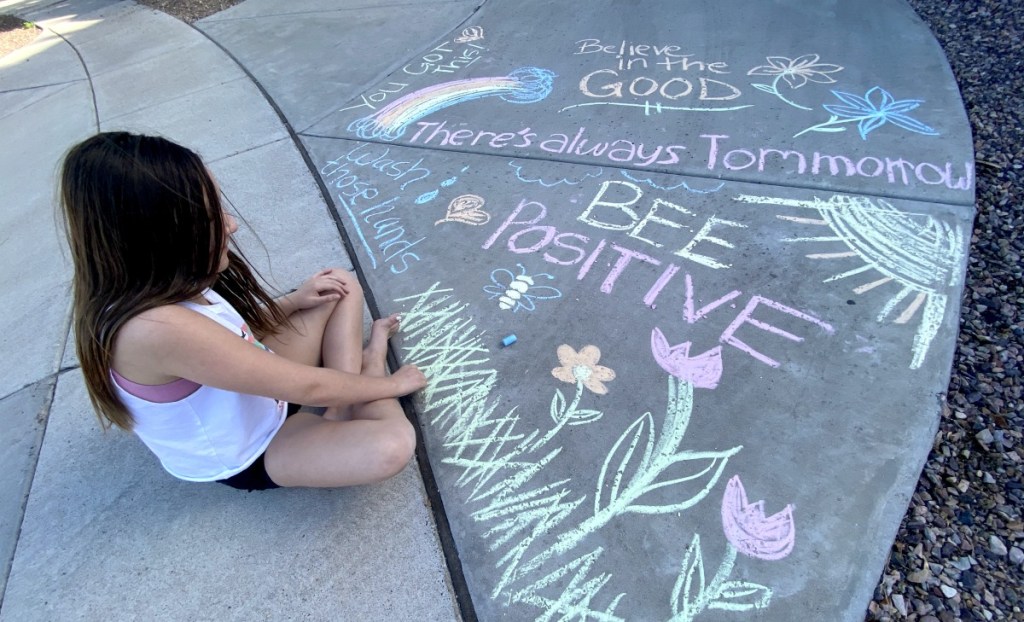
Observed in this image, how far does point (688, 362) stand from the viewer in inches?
78.0

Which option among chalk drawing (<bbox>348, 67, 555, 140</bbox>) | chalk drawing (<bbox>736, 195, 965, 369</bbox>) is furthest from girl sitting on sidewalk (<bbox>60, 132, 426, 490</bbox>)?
chalk drawing (<bbox>348, 67, 555, 140</bbox>)

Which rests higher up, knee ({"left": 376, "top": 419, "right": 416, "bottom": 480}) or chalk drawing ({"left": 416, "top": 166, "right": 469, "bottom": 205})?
knee ({"left": 376, "top": 419, "right": 416, "bottom": 480})

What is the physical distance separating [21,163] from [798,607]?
4787 mm

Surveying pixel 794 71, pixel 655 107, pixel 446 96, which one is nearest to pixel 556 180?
pixel 655 107

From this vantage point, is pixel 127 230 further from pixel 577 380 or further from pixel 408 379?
pixel 577 380

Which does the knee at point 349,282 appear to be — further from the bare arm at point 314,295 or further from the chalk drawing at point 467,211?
the chalk drawing at point 467,211

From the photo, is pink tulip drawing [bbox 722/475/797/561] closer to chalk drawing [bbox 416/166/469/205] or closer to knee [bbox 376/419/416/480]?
knee [bbox 376/419/416/480]

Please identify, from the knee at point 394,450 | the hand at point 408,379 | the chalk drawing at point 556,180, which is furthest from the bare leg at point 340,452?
the chalk drawing at point 556,180

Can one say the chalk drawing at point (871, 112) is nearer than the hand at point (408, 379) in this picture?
No

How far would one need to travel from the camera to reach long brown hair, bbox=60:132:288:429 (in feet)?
4.32

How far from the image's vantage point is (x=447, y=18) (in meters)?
4.83

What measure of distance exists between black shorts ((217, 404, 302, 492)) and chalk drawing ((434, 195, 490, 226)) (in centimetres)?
135

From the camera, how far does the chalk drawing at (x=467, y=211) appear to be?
2691 mm

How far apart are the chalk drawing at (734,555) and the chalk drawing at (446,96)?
261 centimetres
